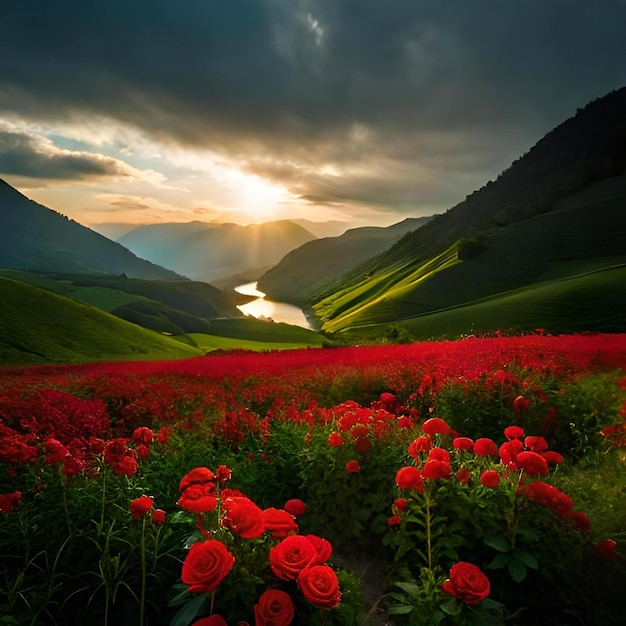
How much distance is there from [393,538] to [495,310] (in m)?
48.3

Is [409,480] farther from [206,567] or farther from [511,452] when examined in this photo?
[206,567]

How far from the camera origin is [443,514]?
478cm

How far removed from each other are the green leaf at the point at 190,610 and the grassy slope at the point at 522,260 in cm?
6866

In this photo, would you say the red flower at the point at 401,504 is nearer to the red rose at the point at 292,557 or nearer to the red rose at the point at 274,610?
the red rose at the point at 292,557

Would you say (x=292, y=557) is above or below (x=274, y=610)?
above

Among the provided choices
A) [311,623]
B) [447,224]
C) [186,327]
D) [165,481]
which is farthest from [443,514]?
[447,224]

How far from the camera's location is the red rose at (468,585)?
3232 mm

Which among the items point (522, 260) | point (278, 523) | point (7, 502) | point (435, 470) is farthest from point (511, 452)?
point (522, 260)

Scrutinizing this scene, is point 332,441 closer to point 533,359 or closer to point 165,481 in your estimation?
point 165,481

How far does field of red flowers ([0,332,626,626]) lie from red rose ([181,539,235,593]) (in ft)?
0.04

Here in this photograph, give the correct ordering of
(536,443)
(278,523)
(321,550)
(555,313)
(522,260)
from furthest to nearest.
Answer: (522,260) → (555,313) → (536,443) → (278,523) → (321,550)

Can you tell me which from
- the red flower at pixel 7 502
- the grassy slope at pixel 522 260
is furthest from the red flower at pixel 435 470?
the grassy slope at pixel 522 260

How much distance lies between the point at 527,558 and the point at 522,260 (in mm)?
82472

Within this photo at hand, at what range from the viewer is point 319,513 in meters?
6.07
